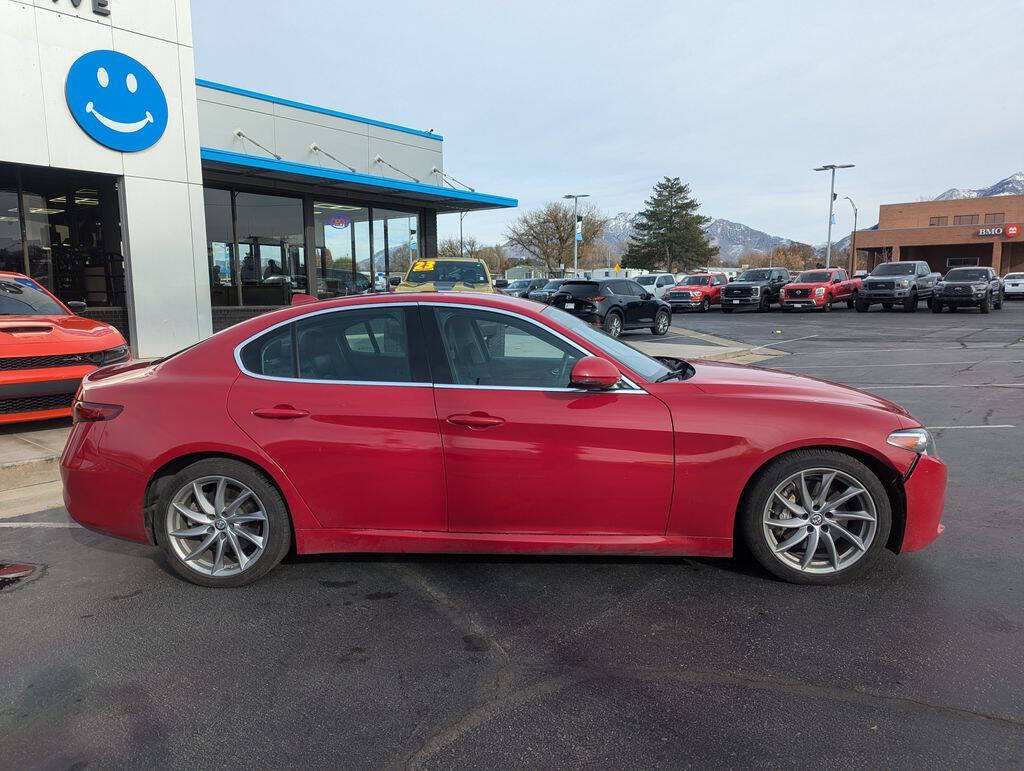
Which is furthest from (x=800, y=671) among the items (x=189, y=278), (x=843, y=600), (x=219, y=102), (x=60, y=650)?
(x=219, y=102)

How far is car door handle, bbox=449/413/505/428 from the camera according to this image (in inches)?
138

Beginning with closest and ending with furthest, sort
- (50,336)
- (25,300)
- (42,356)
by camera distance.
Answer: (42,356)
(50,336)
(25,300)

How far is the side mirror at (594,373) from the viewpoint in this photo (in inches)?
134

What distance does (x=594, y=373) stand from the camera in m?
3.42

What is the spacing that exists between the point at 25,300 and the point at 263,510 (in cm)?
583

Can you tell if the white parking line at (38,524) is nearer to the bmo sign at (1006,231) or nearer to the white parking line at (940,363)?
the white parking line at (940,363)

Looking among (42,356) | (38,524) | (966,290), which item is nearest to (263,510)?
(38,524)

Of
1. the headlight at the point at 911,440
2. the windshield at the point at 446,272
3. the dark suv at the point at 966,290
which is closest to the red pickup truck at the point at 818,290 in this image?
the dark suv at the point at 966,290

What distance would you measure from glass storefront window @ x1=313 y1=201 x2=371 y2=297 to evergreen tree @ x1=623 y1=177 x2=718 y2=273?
214 feet

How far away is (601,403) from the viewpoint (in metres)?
3.51

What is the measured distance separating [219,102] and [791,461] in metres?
17.5

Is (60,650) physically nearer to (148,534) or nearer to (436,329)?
(148,534)

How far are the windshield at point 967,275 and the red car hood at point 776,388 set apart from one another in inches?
1075

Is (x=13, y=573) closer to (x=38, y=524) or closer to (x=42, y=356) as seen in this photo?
(x=38, y=524)
